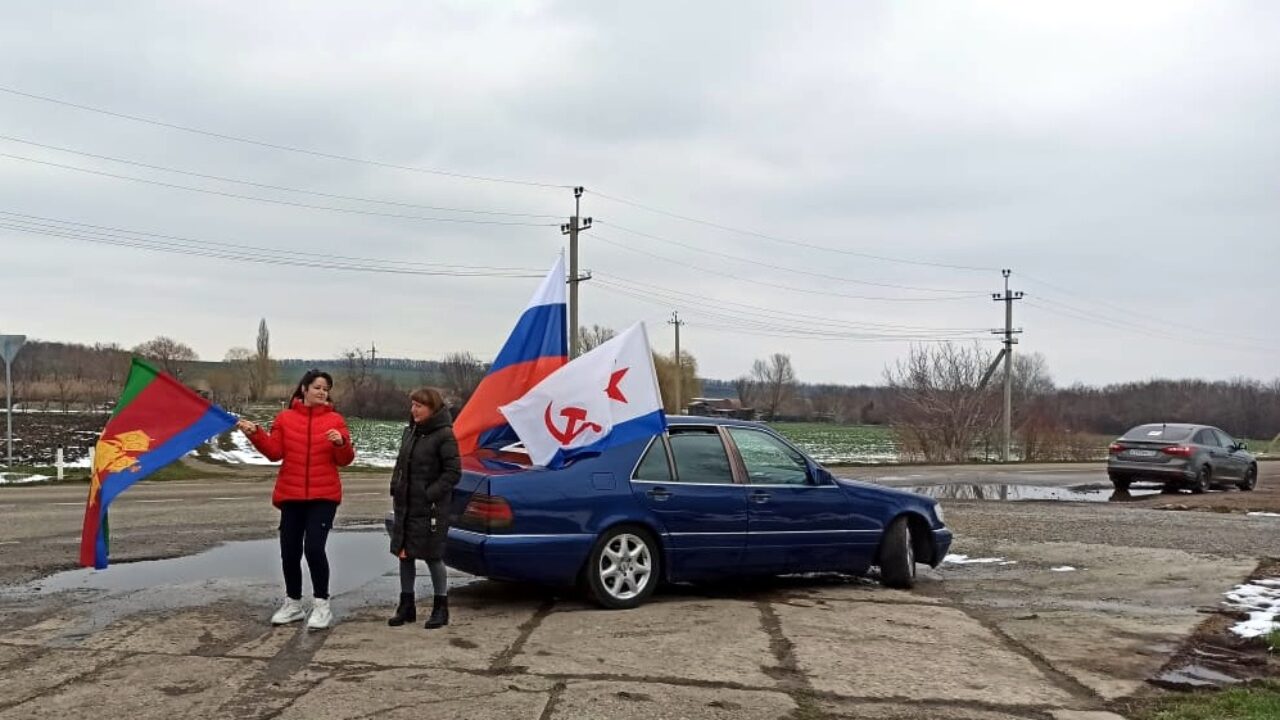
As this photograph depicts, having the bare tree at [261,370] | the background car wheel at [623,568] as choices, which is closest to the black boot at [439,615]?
the background car wheel at [623,568]

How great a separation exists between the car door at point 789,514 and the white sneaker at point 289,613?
321 centimetres

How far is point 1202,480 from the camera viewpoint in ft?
68.7

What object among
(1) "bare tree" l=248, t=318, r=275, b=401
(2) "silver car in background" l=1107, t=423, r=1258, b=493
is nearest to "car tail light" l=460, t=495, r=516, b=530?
(2) "silver car in background" l=1107, t=423, r=1258, b=493

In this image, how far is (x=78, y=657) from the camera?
5.84 m

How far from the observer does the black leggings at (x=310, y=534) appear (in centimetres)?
659

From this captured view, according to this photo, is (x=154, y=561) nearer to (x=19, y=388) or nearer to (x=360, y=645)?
(x=360, y=645)

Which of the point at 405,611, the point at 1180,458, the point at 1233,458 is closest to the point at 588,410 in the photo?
the point at 405,611

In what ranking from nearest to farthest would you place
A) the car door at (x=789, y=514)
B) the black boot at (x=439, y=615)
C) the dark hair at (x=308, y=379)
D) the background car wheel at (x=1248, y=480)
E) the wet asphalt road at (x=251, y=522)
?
the black boot at (x=439, y=615) < the dark hair at (x=308, y=379) < the car door at (x=789, y=514) < the wet asphalt road at (x=251, y=522) < the background car wheel at (x=1248, y=480)

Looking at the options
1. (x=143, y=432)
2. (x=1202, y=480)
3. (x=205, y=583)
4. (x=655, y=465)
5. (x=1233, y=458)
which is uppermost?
(x=143, y=432)

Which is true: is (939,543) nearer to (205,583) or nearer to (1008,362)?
(205,583)

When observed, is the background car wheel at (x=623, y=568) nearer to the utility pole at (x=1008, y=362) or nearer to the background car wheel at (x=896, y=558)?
the background car wheel at (x=896, y=558)

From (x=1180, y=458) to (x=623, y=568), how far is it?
1742 cm

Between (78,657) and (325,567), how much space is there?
145 centimetres

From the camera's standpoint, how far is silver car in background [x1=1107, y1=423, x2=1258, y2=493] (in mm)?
20781
